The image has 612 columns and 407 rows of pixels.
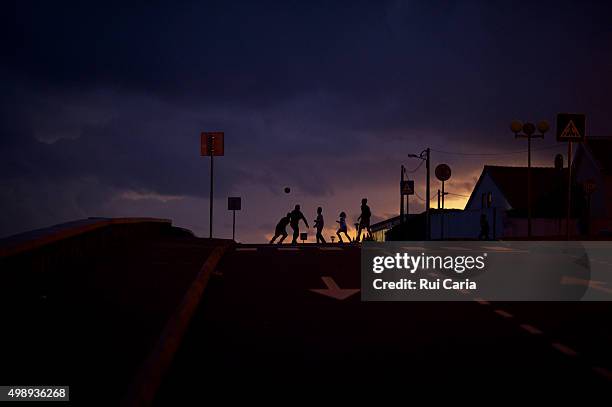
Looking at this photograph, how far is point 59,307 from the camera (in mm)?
9383

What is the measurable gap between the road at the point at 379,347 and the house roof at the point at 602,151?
157 feet

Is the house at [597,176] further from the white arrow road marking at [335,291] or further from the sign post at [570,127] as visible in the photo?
the white arrow road marking at [335,291]

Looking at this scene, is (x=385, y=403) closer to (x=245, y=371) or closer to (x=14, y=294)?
(x=245, y=371)

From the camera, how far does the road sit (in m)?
6.41

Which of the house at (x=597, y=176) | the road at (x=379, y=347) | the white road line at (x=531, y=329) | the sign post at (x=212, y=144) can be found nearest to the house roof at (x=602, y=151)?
the house at (x=597, y=176)

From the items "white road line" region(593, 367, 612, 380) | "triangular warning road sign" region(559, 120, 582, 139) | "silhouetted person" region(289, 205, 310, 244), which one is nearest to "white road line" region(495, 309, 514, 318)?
"white road line" region(593, 367, 612, 380)

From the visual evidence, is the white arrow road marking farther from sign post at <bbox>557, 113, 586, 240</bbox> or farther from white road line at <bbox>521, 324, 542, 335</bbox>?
sign post at <bbox>557, 113, 586, 240</bbox>

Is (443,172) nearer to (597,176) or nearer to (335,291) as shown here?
(597,176)

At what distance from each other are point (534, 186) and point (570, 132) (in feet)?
167

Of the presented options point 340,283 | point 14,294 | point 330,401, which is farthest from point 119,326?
point 340,283

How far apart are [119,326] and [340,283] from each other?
679cm

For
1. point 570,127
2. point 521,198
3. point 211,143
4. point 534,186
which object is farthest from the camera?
point 534,186

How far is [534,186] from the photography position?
232 feet

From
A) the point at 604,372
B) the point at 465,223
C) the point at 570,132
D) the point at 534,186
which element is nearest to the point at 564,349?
the point at 604,372
